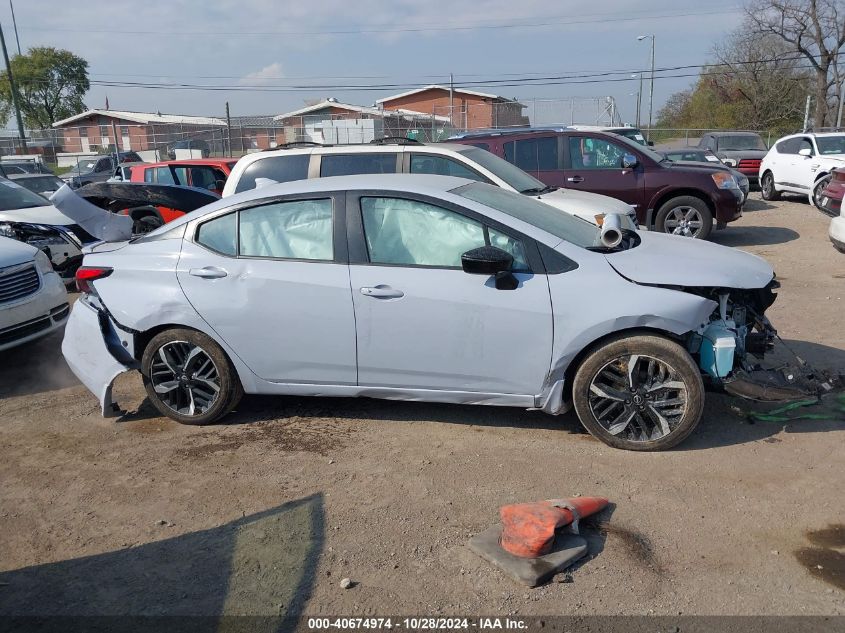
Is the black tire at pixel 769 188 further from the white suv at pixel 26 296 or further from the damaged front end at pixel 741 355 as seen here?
the white suv at pixel 26 296

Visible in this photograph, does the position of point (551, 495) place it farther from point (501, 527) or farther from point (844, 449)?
point (844, 449)

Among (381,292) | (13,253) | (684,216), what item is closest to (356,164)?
(13,253)

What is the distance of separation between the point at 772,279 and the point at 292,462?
321cm

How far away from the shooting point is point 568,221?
5.05m

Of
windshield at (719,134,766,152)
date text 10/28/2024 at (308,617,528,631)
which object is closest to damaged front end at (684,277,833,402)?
date text 10/28/2024 at (308,617,528,631)

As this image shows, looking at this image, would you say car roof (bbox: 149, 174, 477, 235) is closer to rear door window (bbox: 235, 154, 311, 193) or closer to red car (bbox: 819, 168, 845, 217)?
rear door window (bbox: 235, 154, 311, 193)

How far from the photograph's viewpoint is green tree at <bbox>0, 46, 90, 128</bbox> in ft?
223

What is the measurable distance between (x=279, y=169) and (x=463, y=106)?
28.3 metres

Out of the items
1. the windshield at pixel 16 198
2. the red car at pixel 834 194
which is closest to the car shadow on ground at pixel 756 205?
the red car at pixel 834 194

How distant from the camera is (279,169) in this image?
832 centimetres

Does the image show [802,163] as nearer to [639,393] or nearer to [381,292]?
[639,393]

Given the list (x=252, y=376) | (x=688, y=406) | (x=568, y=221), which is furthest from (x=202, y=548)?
(x=568, y=221)

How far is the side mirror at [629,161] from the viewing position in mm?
10688

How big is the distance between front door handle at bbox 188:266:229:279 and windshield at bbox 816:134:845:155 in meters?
15.2
